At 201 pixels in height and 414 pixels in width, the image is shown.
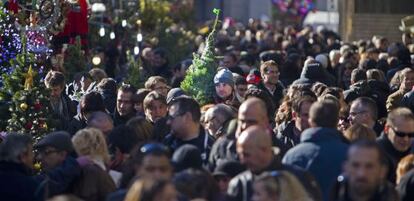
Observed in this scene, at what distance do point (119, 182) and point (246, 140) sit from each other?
132 cm

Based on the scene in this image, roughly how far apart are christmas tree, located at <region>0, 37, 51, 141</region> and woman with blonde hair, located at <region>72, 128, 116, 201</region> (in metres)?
4.09

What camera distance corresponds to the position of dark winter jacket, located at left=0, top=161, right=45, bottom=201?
1075 centimetres

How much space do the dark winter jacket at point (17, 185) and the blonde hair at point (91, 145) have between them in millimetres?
522

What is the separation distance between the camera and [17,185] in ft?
35.5

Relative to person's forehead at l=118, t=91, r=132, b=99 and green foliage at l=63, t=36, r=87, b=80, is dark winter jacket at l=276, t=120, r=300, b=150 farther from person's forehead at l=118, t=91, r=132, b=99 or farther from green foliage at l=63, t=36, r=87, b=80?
green foliage at l=63, t=36, r=87, b=80

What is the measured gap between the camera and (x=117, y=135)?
12.1 meters

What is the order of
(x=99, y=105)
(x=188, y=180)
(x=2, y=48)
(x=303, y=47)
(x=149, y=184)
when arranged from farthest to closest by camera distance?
1. (x=303, y=47)
2. (x=2, y=48)
3. (x=99, y=105)
4. (x=188, y=180)
5. (x=149, y=184)

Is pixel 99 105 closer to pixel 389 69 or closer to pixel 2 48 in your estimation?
pixel 2 48

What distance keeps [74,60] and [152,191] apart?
1266 centimetres

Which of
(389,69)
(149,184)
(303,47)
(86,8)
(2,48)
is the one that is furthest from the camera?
(303,47)

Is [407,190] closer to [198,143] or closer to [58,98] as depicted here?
[198,143]

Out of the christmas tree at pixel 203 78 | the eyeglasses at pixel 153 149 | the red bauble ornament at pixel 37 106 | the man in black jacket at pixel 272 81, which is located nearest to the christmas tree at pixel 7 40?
the christmas tree at pixel 203 78

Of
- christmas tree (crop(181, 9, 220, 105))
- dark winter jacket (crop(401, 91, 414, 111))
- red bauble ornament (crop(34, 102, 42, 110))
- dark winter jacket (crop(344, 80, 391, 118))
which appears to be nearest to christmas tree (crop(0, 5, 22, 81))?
christmas tree (crop(181, 9, 220, 105))

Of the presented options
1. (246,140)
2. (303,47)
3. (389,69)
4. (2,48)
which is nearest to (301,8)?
(303,47)
